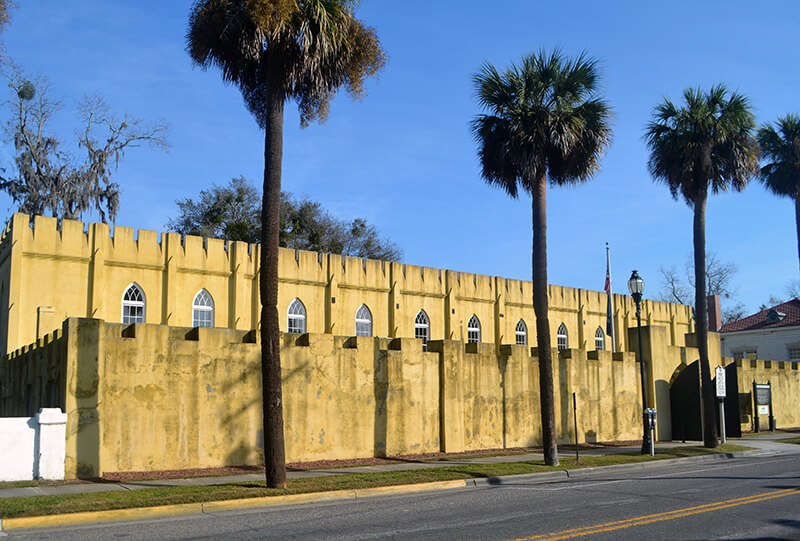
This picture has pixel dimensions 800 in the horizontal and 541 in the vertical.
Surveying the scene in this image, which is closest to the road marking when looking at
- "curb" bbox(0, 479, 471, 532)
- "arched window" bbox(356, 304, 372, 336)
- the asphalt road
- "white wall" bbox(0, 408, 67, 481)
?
the asphalt road

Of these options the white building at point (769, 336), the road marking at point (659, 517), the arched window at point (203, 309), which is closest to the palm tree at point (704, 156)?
the road marking at point (659, 517)

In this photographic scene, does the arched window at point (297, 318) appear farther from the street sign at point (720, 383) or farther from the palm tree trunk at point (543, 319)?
the street sign at point (720, 383)

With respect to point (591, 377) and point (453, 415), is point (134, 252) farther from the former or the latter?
point (591, 377)

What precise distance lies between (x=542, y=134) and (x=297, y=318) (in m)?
16.6

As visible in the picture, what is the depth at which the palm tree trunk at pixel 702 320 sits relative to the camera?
993 inches

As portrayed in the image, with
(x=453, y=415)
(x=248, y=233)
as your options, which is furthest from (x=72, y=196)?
(x=453, y=415)

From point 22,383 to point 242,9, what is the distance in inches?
534

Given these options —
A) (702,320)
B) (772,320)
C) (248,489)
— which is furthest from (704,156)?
(772,320)

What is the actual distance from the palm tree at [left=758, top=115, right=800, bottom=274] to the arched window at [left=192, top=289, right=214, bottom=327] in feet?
85.8

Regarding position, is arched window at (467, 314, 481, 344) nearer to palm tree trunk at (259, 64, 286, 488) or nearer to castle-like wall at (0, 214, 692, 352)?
castle-like wall at (0, 214, 692, 352)

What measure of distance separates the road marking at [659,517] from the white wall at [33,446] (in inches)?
418

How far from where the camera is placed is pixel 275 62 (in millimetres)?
15406

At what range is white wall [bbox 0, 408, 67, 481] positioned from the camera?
15031 millimetres

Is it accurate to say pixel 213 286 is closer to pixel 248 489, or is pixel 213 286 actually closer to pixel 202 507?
pixel 248 489
